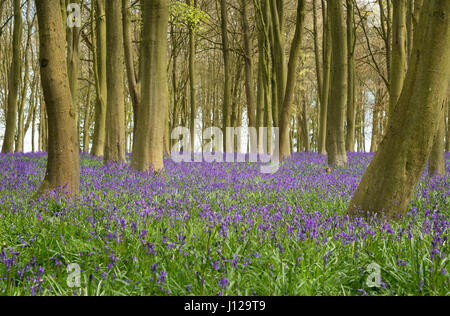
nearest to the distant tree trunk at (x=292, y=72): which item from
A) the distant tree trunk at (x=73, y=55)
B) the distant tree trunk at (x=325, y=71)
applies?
the distant tree trunk at (x=325, y=71)

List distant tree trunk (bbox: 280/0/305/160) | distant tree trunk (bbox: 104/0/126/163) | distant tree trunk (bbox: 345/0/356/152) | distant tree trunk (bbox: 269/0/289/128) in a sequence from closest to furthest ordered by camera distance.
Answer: distant tree trunk (bbox: 104/0/126/163) < distant tree trunk (bbox: 280/0/305/160) < distant tree trunk (bbox: 269/0/289/128) < distant tree trunk (bbox: 345/0/356/152)

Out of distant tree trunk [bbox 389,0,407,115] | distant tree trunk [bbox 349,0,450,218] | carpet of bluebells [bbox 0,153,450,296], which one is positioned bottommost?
carpet of bluebells [bbox 0,153,450,296]

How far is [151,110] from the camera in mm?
8906

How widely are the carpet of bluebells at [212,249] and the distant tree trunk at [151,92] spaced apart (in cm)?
338

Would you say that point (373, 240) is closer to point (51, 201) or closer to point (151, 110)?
point (51, 201)

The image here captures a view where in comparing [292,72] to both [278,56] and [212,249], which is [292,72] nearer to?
[278,56]

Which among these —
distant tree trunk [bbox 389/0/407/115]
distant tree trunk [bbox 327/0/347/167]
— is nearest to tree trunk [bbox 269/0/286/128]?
distant tree trunk [bbox 327/0/347/167]

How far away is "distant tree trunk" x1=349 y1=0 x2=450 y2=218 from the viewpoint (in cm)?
404

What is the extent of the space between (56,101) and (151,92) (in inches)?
135

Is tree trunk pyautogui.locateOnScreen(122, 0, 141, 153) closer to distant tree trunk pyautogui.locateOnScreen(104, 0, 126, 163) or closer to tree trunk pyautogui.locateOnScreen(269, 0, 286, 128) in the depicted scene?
distant tree trunk pyautogui.locateOnScreen(104, 0, 126, 163)

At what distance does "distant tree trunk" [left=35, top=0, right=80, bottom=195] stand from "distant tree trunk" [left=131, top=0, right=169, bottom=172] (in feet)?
10.1

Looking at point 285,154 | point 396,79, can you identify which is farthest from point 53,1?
point 285,154
